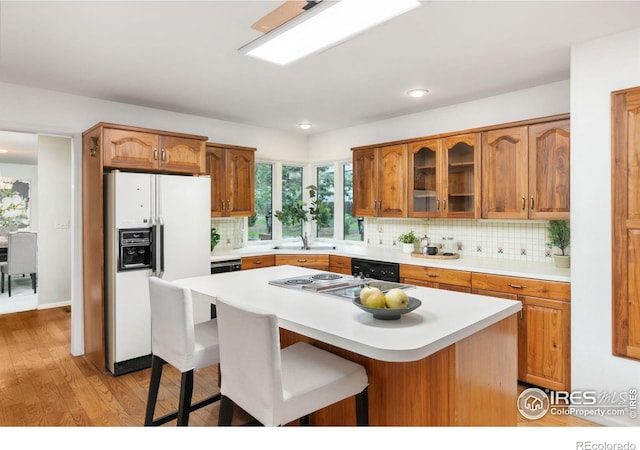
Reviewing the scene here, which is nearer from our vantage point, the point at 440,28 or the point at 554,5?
the point at 554,5

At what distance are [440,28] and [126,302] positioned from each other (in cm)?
306

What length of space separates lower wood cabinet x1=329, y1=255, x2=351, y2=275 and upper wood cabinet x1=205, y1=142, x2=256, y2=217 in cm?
111

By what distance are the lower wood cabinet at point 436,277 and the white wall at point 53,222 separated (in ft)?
15.6

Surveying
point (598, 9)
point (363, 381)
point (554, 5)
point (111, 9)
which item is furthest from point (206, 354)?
point (598, 9)

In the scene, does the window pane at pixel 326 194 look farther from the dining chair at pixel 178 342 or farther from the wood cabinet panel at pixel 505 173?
the dining chair at pixel 178 342

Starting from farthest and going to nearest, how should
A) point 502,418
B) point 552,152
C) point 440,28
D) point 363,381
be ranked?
point 552,152 → point 440,28 → point 502,418 → point 363,381

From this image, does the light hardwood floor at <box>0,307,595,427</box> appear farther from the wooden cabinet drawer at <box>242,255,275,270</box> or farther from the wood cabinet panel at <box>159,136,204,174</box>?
the wood cabinet panel at <box>159,136,204,174</box>

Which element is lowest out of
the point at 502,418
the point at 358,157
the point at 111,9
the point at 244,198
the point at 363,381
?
the point at 502,418

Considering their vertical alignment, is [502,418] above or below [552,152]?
below

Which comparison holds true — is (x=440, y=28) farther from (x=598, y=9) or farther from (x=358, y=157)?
(x=358, y=157)

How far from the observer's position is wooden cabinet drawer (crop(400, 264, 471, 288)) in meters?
3.36

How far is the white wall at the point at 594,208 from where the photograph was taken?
8.05 feet

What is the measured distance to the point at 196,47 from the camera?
259 centimetres

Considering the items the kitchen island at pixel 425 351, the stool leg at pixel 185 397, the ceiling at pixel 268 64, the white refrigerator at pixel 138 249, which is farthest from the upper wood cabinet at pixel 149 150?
the stool leg at pixel 185 397
